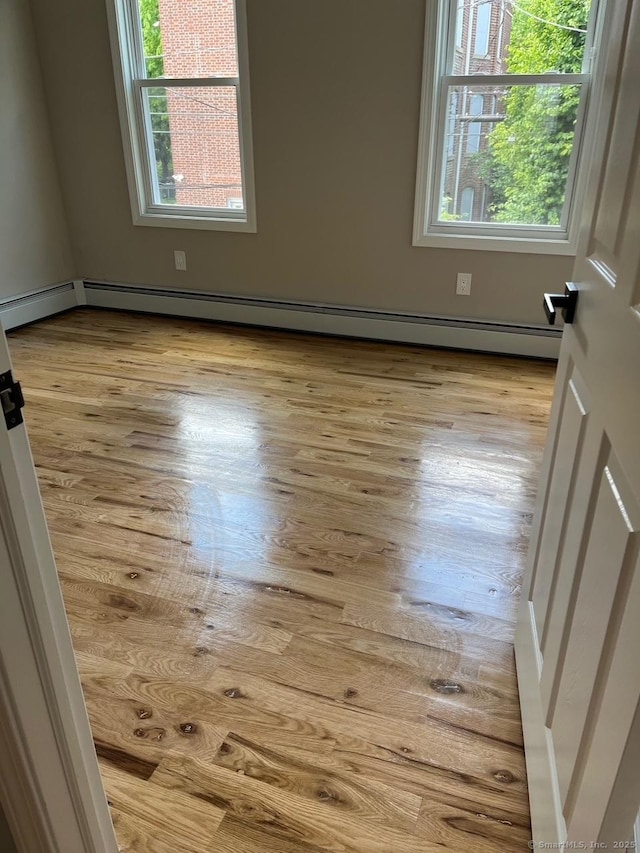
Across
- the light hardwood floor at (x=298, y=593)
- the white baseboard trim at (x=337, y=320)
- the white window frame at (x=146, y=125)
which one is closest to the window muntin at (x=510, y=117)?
the white baseboard trim at (x=337, y=320)

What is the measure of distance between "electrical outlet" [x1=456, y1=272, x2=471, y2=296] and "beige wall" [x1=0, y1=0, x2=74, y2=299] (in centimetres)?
277

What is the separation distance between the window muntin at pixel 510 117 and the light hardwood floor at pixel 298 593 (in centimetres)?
89

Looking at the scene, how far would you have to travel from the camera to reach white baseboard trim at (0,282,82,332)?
4059 millimetres

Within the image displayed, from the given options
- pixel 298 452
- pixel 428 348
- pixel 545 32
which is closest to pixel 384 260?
pixel 428 348

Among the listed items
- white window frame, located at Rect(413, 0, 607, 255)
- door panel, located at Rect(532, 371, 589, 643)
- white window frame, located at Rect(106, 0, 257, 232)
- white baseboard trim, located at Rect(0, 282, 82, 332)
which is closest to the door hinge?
door panel, located at Rect(532, 371, 589, 643)

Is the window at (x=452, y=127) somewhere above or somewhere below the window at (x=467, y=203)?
above

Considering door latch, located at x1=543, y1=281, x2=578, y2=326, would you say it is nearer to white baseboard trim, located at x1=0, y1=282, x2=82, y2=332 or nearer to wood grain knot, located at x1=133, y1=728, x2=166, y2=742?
wood grain knot, located at x1=133, y1=728, x2=166, y2=742

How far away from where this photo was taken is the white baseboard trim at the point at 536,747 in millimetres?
1042

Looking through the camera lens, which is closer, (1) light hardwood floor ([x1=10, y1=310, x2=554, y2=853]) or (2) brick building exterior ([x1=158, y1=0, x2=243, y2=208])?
(1) light hardwood floor ([x1=10, y1=310, x2=554, y2=853])

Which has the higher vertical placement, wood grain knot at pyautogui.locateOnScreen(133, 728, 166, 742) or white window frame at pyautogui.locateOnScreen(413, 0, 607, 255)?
white window frame at pyautogui.locateOnScreen(413, 0, 607, 255)

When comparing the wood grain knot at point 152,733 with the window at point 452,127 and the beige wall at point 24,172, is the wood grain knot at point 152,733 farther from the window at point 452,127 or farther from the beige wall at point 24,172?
the beige wall at point 24,172

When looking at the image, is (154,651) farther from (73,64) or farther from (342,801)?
(73,64)

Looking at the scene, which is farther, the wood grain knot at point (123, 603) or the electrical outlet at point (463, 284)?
the electrical outlet at point (463, 284)

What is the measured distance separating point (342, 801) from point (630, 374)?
101 centimetres
